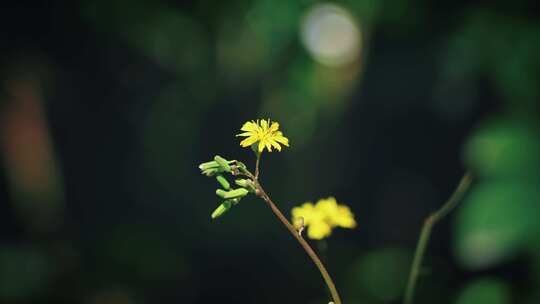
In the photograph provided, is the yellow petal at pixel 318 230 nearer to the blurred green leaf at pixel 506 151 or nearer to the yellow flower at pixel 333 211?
the yellow flower at pixel 333 211

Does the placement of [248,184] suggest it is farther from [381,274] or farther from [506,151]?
[381,274]

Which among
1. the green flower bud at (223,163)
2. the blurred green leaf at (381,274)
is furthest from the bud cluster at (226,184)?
the blurred green leaf at (381,274)

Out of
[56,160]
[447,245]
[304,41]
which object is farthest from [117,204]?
[447,245]

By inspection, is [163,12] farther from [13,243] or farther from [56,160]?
[13,243]

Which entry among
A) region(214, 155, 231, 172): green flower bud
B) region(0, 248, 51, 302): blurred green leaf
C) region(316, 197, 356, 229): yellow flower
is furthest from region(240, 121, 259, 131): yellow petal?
region(0, 248, 51, 302): blurred green leaf

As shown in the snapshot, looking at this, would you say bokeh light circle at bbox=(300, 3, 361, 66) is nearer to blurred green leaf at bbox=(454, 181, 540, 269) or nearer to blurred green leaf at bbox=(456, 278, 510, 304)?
blurred green leaf at bbox=(454, 181, 540, 269)

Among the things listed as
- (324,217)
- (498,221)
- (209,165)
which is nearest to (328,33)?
(498,221)

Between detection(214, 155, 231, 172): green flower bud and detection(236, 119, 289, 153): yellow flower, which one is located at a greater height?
detection(236, 119, 289, 153): yellow flower
